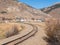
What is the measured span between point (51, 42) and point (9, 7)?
113901mm

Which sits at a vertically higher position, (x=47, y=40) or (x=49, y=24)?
(x=49, y=24)

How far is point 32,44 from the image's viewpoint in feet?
73.3

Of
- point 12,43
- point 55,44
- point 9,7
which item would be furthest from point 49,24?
point 9,7

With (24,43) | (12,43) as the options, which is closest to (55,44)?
(24,43)

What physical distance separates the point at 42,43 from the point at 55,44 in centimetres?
171

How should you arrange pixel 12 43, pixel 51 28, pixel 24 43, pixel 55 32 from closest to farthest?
1. pixel 12 43
2. pixel 24 43
3. pixel 55 32
4. pixel 51 28

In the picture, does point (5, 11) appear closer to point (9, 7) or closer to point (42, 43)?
point (9, 7)

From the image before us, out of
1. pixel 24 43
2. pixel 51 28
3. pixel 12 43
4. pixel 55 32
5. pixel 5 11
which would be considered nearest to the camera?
pixel 12 43

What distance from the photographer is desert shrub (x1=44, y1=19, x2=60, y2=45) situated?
23.6m

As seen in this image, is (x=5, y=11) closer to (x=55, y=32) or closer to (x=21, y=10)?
→ (x=21, y=10)

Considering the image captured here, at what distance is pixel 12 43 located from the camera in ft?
69.0

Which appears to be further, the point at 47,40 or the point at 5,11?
the point at 5,11

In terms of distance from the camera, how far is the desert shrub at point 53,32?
77.5 feet

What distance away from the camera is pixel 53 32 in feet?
83.0
